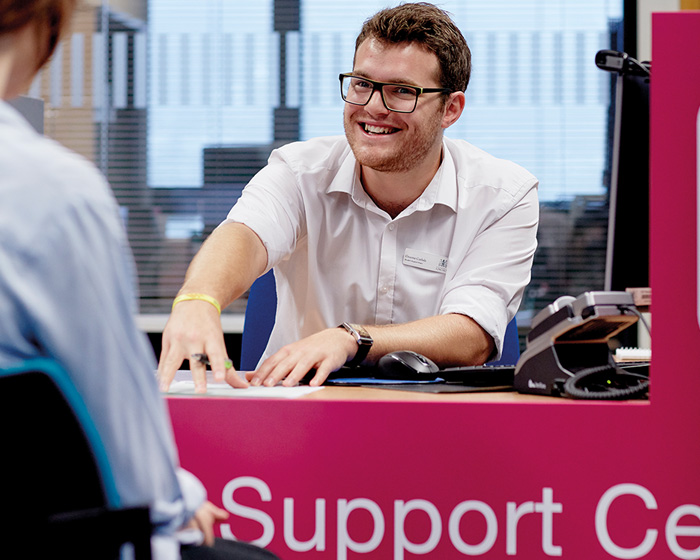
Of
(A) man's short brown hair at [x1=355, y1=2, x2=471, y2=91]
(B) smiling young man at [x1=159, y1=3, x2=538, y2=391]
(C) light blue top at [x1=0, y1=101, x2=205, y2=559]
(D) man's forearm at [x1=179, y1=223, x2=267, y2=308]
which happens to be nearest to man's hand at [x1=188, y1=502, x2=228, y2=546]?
(C) light blue top at [x1=0, y1=101, x2=205, y2=559]

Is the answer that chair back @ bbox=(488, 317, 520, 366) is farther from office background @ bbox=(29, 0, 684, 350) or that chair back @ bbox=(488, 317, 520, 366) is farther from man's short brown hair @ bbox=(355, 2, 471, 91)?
office background @ bbox=(29, 0, 684, 350)

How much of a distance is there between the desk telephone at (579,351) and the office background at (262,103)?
2.56m

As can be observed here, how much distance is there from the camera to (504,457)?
101cm

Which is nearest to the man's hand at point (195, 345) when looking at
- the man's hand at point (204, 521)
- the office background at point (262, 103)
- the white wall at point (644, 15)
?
the man's hand at point (204, 521)

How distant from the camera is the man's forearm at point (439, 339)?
163 centimetres

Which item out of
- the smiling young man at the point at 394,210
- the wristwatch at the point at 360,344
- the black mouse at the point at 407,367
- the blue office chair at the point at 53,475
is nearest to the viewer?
the blue office chair at the point at 53,475

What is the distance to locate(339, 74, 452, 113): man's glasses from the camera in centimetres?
197

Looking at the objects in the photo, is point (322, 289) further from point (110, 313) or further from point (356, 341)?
point (110, 313)

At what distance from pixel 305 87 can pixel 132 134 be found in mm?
932

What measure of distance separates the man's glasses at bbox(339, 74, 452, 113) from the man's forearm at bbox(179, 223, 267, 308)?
48cm

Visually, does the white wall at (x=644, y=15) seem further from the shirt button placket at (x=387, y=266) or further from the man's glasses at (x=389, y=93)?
the shirt button placket at (x=387, y=266)

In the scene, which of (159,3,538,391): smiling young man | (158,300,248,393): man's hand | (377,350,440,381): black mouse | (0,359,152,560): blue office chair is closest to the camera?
(0,359,152,560): blue office chair

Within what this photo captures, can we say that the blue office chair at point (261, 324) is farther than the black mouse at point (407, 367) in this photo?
Yes

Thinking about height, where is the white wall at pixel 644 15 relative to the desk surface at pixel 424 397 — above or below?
above
